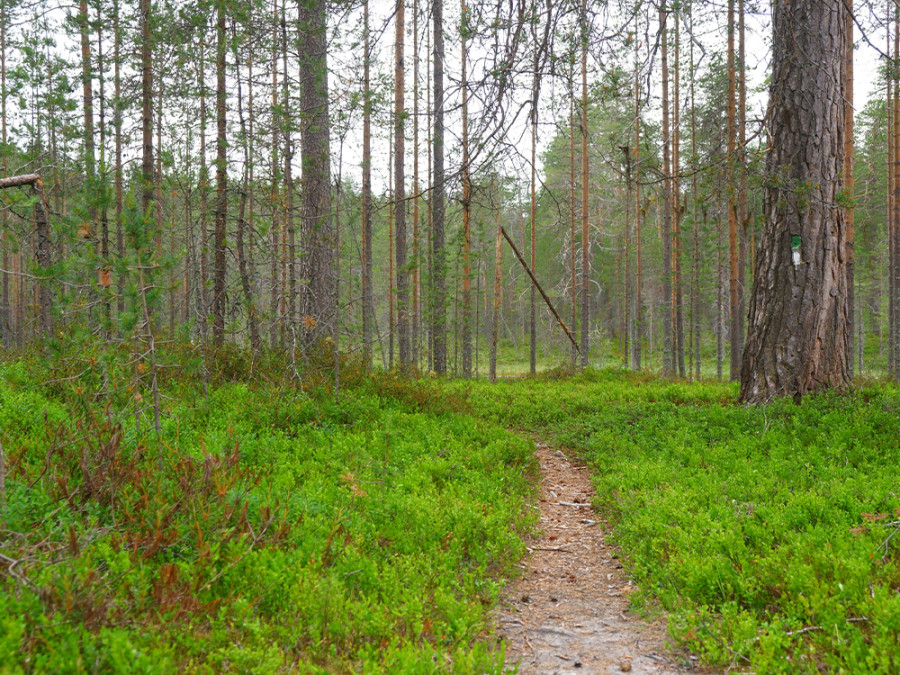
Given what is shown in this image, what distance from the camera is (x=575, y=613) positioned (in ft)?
12.3

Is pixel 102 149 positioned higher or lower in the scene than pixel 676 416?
higher

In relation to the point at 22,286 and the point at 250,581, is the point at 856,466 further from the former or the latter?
the point at 22,286

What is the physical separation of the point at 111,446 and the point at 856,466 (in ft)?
22.8

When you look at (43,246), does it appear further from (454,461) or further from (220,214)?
(454,461)

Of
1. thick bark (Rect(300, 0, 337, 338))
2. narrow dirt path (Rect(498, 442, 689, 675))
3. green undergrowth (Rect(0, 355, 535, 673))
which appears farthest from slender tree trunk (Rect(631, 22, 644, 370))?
thick bark (Rect(300, 0, 337, 338))

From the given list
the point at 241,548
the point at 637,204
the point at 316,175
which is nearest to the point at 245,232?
the point at 316,175

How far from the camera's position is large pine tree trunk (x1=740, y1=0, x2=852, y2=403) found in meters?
6.91

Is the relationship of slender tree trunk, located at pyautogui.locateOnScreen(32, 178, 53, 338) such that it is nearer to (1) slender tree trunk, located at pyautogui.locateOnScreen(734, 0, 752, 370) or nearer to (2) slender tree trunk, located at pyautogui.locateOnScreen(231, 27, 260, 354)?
(2) slender tree trunk, located at pyautogui.locateOnScreen(231, 27, 260, 354)

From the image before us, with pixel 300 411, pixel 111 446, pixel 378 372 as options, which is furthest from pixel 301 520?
pixel 378 372

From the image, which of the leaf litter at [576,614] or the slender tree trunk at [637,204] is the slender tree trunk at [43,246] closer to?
the leaf litter at [576,614]

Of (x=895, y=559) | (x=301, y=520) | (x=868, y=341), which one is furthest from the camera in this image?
(x=868, y=341)

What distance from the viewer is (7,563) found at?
2.78m

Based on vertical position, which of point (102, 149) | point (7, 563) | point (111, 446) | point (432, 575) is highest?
point (102, 149)

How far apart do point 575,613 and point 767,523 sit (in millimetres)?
Answer: 1715
